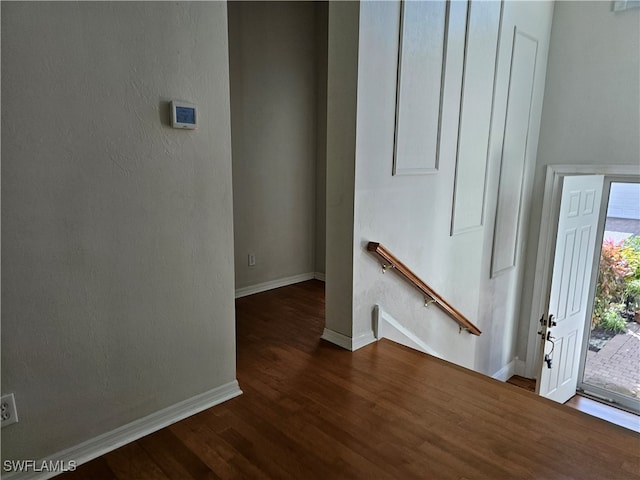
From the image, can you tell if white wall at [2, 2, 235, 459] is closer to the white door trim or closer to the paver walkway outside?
the white door trim

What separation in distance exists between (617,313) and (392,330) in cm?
277

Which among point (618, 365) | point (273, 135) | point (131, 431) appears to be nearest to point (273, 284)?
point (273, 135)

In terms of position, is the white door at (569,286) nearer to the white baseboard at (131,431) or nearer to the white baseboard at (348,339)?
the white baseboard at (348,339)

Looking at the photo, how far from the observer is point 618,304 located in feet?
13.6

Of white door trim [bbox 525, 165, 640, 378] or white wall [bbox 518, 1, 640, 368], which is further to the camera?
white door trim [bbox 525, 165, 640, 378]

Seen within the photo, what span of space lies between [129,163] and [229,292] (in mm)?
805

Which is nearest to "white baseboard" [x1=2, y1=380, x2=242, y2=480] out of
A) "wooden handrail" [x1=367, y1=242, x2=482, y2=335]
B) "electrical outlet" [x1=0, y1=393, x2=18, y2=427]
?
"electrical outlet" [x1=0, y1=393, x2=18, y2=427]

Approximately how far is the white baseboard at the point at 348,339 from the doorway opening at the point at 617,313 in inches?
114

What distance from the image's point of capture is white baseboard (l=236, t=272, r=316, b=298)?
394 cm

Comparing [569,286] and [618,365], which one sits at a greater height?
[569,286]

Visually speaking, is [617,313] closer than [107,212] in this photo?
Result: No

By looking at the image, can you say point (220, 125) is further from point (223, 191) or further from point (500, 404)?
point (500, 404)

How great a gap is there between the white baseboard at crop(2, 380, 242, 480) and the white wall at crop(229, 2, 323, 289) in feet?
5.96

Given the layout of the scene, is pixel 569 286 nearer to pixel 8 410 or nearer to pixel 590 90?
pixel 590 90
